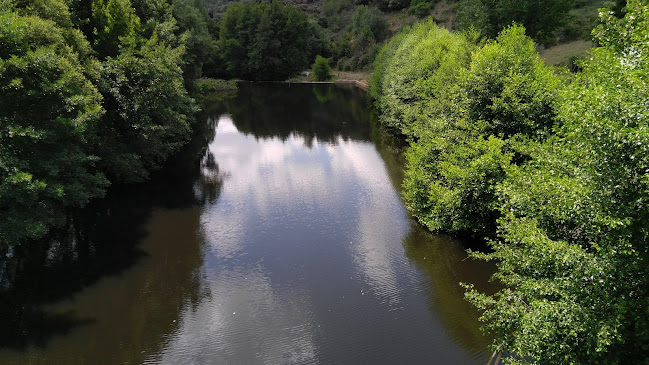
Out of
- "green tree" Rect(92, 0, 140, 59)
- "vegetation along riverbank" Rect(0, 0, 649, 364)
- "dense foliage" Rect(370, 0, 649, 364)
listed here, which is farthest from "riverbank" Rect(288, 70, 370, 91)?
"dense foliage" Rect(370, 0, 649, 364)

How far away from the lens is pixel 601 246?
993 centimetres

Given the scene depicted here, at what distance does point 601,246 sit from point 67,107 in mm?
20987

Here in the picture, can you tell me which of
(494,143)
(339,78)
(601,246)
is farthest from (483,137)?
(339,78)

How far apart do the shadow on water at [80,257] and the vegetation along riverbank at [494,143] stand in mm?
1479

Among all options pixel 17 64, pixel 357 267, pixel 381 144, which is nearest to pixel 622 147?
pixel 357 267

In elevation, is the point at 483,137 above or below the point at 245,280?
above

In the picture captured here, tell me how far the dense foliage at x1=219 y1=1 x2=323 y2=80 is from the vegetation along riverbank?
167 ft

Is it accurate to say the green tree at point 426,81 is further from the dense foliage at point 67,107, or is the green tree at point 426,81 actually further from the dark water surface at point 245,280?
the dense foliage at point 67,107

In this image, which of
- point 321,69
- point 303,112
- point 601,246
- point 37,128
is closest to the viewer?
point 601,246

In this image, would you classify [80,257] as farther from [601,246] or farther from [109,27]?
[601,246]

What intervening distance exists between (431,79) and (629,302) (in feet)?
90.5

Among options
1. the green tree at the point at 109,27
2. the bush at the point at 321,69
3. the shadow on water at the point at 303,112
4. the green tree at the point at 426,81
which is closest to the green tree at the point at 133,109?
the green tree at the point at 109,27

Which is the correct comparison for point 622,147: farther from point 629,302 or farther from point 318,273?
point 318,273

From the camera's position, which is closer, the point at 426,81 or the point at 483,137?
the point at 483,137
